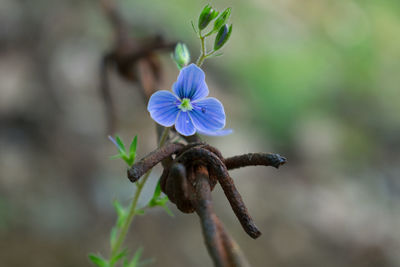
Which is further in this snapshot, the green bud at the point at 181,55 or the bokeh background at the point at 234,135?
the bokeh background at the point at 234,135

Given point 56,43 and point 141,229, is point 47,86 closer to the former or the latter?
point 56,43

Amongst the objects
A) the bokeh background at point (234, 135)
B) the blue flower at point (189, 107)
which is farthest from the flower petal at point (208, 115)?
the bokeh background at point (234, 135)

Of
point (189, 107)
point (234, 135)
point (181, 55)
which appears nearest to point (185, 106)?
point (189, 107)

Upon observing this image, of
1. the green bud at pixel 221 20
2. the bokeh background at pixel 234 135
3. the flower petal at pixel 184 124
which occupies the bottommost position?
the flower petal at pixel 184 124

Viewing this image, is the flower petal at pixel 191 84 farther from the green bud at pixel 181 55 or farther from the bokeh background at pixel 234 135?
the bokeh background at pixel 234 135

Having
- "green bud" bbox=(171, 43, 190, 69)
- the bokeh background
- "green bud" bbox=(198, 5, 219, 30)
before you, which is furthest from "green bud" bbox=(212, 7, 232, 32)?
the bokeh background

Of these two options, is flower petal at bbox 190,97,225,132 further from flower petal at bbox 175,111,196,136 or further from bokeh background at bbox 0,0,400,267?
bokeh background at bbox 0,0,400,267

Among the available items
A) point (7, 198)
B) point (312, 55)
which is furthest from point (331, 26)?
point (7, 198)

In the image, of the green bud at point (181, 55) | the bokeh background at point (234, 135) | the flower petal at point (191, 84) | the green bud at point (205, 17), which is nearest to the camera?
the flower petal at point (191, 84)
